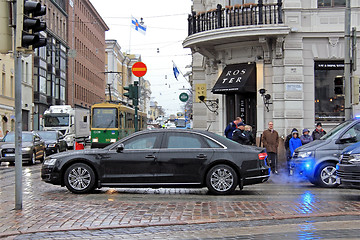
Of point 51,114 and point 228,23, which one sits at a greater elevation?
point 228,23

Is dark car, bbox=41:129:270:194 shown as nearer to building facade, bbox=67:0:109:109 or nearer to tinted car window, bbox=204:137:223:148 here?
tinted car window, bbox=204:137:223:148

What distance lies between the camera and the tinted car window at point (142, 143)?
11672 mm

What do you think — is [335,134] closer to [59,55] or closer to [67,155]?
[67,155]

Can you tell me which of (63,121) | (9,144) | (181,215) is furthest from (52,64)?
(181,215)

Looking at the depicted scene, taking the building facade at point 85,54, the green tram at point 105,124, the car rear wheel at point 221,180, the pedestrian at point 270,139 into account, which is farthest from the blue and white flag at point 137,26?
the car rear wheel at point 221,180

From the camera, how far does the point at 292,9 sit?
21.7 metres

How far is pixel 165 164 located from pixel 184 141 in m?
0.68

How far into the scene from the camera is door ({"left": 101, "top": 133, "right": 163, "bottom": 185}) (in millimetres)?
11469

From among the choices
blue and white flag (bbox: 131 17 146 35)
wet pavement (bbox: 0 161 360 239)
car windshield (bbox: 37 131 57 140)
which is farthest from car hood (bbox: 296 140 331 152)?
blue and white flag (bbox: 131 17 146 35)

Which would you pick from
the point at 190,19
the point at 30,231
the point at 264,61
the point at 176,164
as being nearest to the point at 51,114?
the point at 190,19

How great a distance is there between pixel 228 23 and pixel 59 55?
152 feet

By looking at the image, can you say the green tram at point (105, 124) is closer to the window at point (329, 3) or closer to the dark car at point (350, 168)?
the window at point (329, 3)

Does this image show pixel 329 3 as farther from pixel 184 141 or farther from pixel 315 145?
pixel 184 141

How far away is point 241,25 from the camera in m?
22.2
